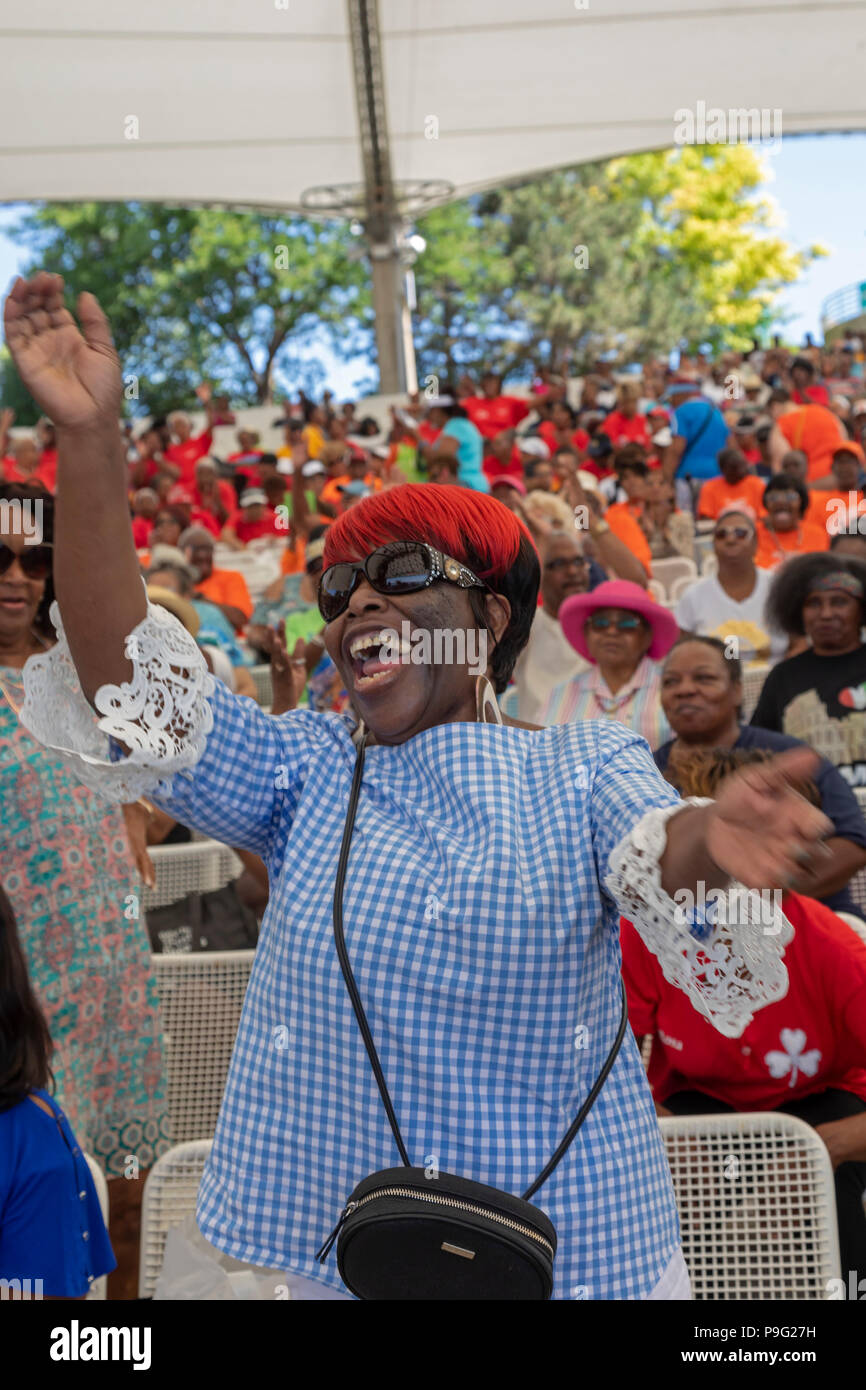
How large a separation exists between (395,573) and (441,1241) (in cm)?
73

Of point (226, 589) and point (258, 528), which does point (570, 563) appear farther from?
point (258, 528)

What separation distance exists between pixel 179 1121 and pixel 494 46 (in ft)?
39.2

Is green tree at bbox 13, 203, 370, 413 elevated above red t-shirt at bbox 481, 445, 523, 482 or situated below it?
above

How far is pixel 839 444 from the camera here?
886 cm

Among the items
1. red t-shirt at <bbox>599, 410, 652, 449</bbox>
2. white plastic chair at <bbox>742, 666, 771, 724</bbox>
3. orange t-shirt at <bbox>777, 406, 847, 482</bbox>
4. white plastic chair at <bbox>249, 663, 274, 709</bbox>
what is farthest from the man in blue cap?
white plastic chair at <bbox>742, 666, 771, 724</bbox>

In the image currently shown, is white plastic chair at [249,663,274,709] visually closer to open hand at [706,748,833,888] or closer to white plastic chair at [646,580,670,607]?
white plastic chair at [646,580,670,607]

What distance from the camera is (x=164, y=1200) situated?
97.8 inches

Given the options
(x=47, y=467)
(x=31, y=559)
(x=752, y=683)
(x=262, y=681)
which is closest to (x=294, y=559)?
(x=262, y=681)

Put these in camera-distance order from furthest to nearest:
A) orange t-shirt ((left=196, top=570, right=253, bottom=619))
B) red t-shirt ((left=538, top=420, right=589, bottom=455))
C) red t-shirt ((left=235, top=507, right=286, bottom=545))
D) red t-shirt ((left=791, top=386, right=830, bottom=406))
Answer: red t-shirt ((left=791, top=386, right=830, bottom=406)) < red t-shirt ((left=538, top=420, right=589, bottom=455)) < red t-shirt ((left=235, top=507, right=286, bottom=545)) < orange t-shirt ((left=196, top=570, right=253, bottom=619))

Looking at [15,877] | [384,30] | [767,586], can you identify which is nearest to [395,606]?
[15,877]

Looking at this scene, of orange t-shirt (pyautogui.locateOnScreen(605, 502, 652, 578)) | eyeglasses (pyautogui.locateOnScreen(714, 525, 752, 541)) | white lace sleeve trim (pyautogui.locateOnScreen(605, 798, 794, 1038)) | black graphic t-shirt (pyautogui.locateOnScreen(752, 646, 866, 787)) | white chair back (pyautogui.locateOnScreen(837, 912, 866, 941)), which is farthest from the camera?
orange t-shirt (pyautogui.locateOnScreen(605, 502, 652, 578))

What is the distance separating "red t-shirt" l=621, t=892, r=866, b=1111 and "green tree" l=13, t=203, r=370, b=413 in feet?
115

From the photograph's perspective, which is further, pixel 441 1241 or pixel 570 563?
pixel 570 563

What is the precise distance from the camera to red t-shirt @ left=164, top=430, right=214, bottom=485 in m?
12.3
